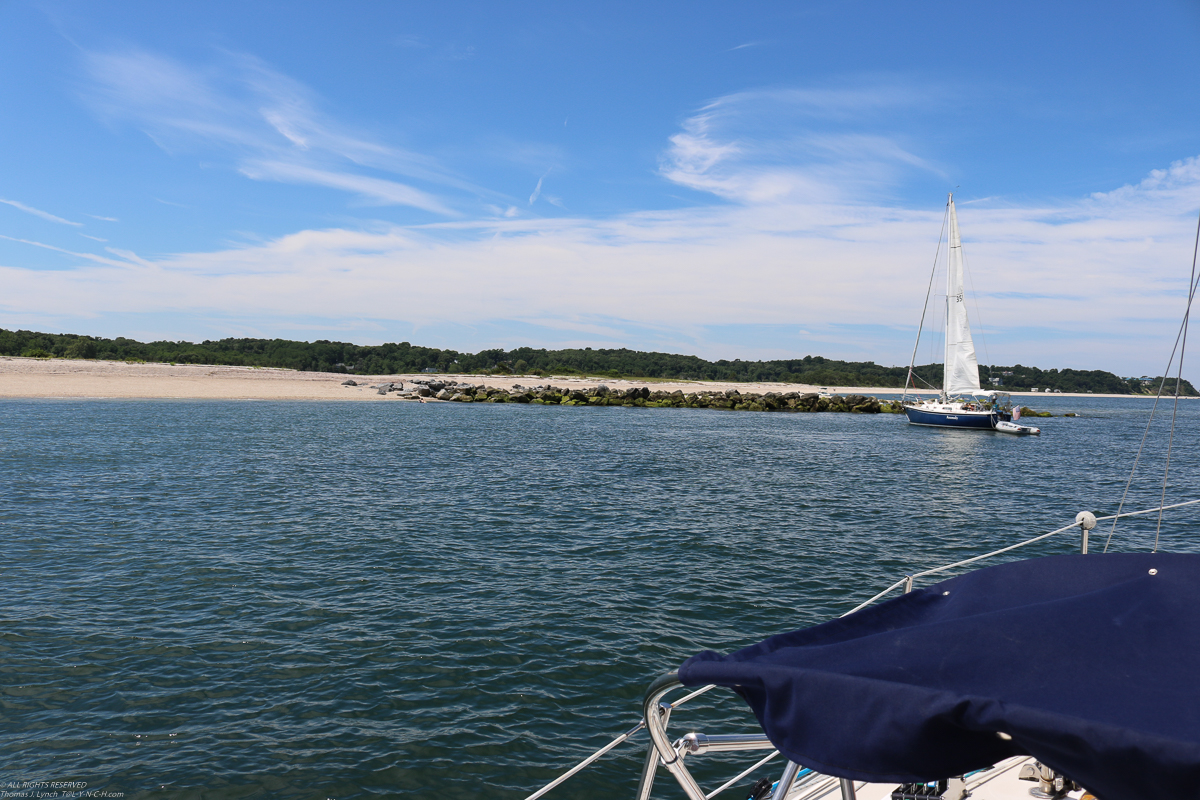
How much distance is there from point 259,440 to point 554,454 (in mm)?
15267

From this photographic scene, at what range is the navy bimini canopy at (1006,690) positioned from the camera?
2.29 m

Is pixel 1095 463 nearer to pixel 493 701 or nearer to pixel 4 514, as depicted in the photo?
pixel 493 701

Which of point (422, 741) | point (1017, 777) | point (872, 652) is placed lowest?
point (422, 741)

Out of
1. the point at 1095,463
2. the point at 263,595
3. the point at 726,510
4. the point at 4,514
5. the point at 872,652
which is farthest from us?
the point at 1095,463

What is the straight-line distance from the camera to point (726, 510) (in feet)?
68.0

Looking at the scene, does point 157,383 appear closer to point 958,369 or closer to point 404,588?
point 404,588

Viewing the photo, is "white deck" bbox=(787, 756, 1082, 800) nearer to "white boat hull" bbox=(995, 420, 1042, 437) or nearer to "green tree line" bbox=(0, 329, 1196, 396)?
"white boat hull" bbox=(995, 420, 1042, 437)

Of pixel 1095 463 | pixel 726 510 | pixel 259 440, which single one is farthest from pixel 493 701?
pixel 1095 463

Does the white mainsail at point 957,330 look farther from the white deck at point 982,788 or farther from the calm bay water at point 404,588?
the white deck at point 982,788

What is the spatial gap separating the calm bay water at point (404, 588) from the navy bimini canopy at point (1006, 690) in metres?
5.17

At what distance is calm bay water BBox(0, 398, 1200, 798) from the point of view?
25.2ft

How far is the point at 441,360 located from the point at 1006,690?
502 ft

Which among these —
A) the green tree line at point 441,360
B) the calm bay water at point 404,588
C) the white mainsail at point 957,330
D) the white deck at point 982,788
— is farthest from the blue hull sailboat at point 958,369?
the white deck at point 982,788

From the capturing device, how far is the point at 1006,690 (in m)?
2.71
